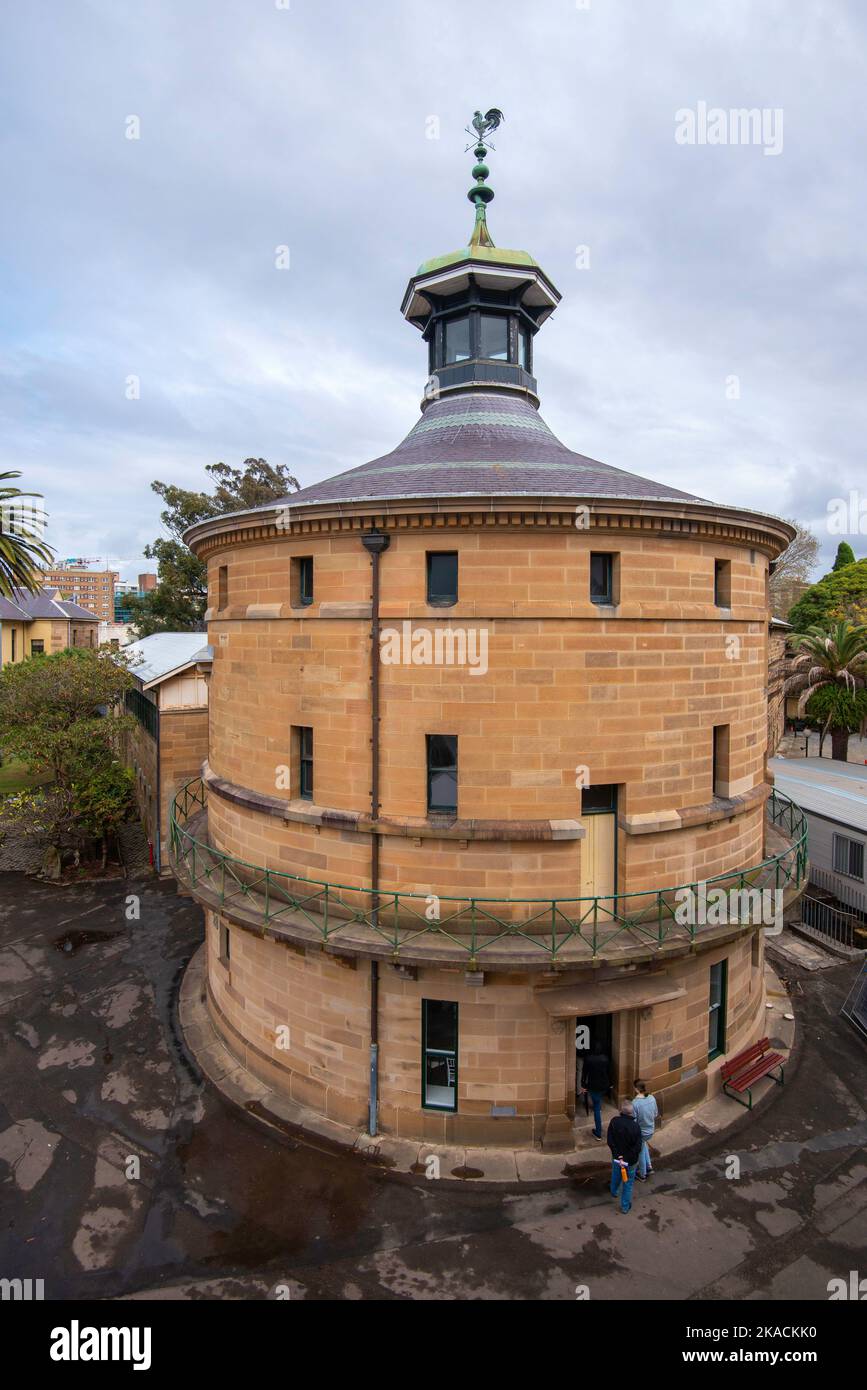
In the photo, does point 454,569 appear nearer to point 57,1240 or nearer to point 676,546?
point 676,546

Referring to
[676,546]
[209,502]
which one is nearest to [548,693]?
[676,546]

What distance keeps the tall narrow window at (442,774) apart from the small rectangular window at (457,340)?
12.6m

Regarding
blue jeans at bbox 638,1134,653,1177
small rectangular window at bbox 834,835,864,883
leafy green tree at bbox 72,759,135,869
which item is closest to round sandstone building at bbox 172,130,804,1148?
blue jeans at bbox 638,1134,653,1177

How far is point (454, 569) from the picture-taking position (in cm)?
1261

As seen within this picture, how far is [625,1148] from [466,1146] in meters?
3.10

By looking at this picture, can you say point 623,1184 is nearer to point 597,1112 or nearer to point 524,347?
point 597,1112

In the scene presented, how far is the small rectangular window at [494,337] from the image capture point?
764 inches

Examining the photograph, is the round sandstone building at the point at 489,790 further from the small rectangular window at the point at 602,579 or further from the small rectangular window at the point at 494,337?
the small rectangular window at the point at 494,337

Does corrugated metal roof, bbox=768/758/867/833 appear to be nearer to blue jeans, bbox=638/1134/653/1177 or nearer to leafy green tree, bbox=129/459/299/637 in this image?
blue jeans, bbox=638/1134/653/1177

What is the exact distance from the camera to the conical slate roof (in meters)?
12.4

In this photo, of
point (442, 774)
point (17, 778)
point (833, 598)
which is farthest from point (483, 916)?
point (833, 598)

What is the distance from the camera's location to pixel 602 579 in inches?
505
